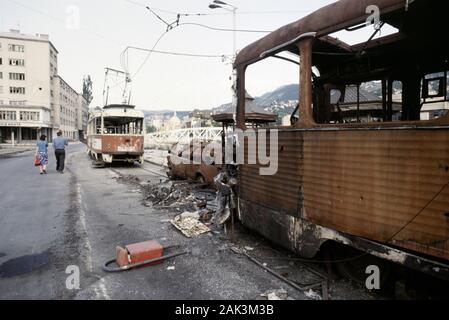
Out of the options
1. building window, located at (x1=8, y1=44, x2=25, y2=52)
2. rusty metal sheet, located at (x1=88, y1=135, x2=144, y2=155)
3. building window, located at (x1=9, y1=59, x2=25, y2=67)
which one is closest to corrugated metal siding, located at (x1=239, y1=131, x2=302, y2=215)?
rusty metal sheet, located at (x1=88, y1=135, x2=144, y2=155)

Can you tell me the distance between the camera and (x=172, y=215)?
7.47 meters

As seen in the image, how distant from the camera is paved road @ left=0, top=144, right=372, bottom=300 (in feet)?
12.3

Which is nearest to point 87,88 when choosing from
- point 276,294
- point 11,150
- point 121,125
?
point 11,150

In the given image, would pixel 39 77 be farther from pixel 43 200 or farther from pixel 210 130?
pixel 43 200

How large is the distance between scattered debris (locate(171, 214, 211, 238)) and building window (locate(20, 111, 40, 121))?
63.7 metres

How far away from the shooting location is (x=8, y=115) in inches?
2266

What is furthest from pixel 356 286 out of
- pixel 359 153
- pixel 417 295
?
pixel 359 153

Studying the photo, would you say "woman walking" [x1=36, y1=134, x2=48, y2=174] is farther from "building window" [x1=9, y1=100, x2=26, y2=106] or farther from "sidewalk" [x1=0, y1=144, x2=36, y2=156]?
"building window" [x1=9, y1=100, x2=26, y2=106]

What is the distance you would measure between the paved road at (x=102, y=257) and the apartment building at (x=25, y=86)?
5938 centimetres

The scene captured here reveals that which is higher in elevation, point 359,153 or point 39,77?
point 39,77

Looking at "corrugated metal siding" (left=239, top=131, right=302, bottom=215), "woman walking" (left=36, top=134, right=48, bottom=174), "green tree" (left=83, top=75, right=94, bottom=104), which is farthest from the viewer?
"green tree" (left=83, top=75, right=94, bottom=104)

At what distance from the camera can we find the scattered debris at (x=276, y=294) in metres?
3.59

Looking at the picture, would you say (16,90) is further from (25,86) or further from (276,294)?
(276,294)

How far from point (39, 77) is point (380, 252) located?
7360 cm
